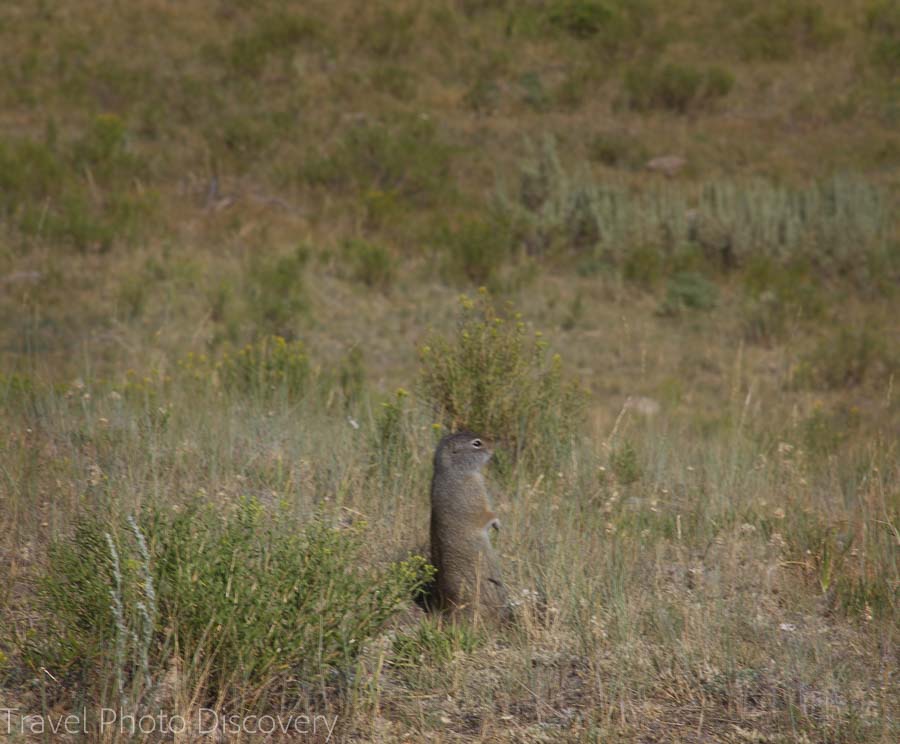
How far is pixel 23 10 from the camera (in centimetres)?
2236

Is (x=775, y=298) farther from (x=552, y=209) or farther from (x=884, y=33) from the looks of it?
(x=884, y=33)

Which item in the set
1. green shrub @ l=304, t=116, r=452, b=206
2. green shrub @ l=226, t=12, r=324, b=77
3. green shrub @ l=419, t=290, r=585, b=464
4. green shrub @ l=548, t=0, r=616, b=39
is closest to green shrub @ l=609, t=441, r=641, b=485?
green shrub @ l=419, t=290, r=585, b=464

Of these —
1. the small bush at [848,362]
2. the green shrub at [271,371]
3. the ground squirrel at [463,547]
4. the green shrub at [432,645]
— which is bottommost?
the small bush at [848,362]

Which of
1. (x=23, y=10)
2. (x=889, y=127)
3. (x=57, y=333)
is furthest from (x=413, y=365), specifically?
(x=23, y=10)

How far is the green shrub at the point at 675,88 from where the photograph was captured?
21.3 m

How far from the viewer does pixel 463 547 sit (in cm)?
406

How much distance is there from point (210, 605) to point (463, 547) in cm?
116

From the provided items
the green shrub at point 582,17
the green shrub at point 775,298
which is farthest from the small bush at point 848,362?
the green shrub at point 582,17

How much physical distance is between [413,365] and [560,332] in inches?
81.0

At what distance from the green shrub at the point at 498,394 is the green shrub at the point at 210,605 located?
248 centimetres

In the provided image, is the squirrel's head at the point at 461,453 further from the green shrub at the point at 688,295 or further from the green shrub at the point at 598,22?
the green shrub at the point at 598,22

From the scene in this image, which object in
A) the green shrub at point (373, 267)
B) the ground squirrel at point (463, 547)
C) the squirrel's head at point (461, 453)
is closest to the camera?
the ground squirrel at point (463, 547)

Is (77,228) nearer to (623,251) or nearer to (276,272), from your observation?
(276,272)

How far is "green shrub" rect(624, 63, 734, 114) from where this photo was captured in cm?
2133
